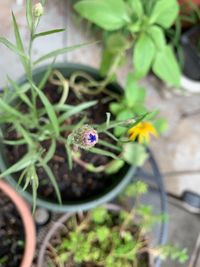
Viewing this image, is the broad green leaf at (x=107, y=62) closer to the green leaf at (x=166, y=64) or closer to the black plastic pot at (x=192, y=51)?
the green leaf at (x=166, y=64)

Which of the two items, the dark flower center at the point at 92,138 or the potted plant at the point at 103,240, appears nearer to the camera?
the dark flower center at the point at 92,138

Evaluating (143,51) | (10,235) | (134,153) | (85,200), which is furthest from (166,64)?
(10,235)

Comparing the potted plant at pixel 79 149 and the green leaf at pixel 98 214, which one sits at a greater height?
the potted plant at pixel 79 149

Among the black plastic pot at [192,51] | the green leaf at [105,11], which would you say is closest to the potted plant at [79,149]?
the green leaf at [105,11]

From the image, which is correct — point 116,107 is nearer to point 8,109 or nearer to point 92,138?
point 8,109

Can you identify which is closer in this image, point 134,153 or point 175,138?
point 134,153

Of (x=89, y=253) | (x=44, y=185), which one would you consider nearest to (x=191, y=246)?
(x=89, y=253)
